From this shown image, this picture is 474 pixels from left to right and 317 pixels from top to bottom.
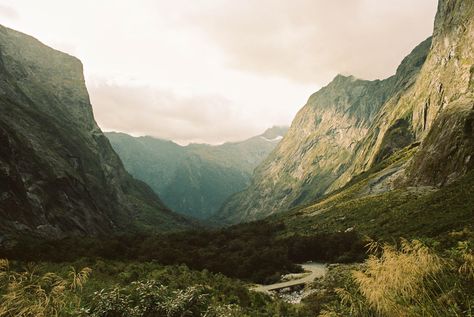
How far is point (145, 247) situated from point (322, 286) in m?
40.3

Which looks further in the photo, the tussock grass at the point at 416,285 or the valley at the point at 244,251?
the valley at the point at 244,251

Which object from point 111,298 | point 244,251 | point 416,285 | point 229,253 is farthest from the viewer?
point 229,253

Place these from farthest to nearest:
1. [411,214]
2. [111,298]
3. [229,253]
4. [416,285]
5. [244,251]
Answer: [411,214] < [229,253] < [244,251] < [111,298] < [416,285]

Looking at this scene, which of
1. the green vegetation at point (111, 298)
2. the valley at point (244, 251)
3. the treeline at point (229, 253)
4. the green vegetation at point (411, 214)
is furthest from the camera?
the treeline at point (229, 253)

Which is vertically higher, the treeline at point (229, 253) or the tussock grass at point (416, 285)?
the tussock grass at point (416, 285)

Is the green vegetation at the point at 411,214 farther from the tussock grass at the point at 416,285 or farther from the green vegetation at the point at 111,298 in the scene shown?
the tussock grass at the point at 416,285

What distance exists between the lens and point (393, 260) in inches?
561

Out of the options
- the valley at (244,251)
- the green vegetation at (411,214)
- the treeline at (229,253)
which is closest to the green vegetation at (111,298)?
the valley at (244,251)

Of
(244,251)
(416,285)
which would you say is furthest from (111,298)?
(244,251)

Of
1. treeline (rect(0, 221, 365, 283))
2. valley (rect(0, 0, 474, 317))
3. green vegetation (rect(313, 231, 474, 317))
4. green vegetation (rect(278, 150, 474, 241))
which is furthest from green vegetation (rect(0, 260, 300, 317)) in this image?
green vegetation (rect(278, 150, 474, 241))

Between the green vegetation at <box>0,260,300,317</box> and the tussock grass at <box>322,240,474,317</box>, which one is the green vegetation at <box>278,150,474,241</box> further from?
the tussock grass at <box>322,240,474,317</box>

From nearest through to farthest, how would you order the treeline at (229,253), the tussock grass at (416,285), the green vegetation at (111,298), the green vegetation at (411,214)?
the green vegetation at (111,298)
the tussock grass at (416,285)
the green vegetation at (411,214)
the treeline at (229,253)

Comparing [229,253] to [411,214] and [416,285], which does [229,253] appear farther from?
[416,285]

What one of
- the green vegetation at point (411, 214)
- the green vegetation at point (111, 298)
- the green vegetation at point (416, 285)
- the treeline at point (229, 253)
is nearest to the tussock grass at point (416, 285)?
the green vegetation at point (416, 285)
